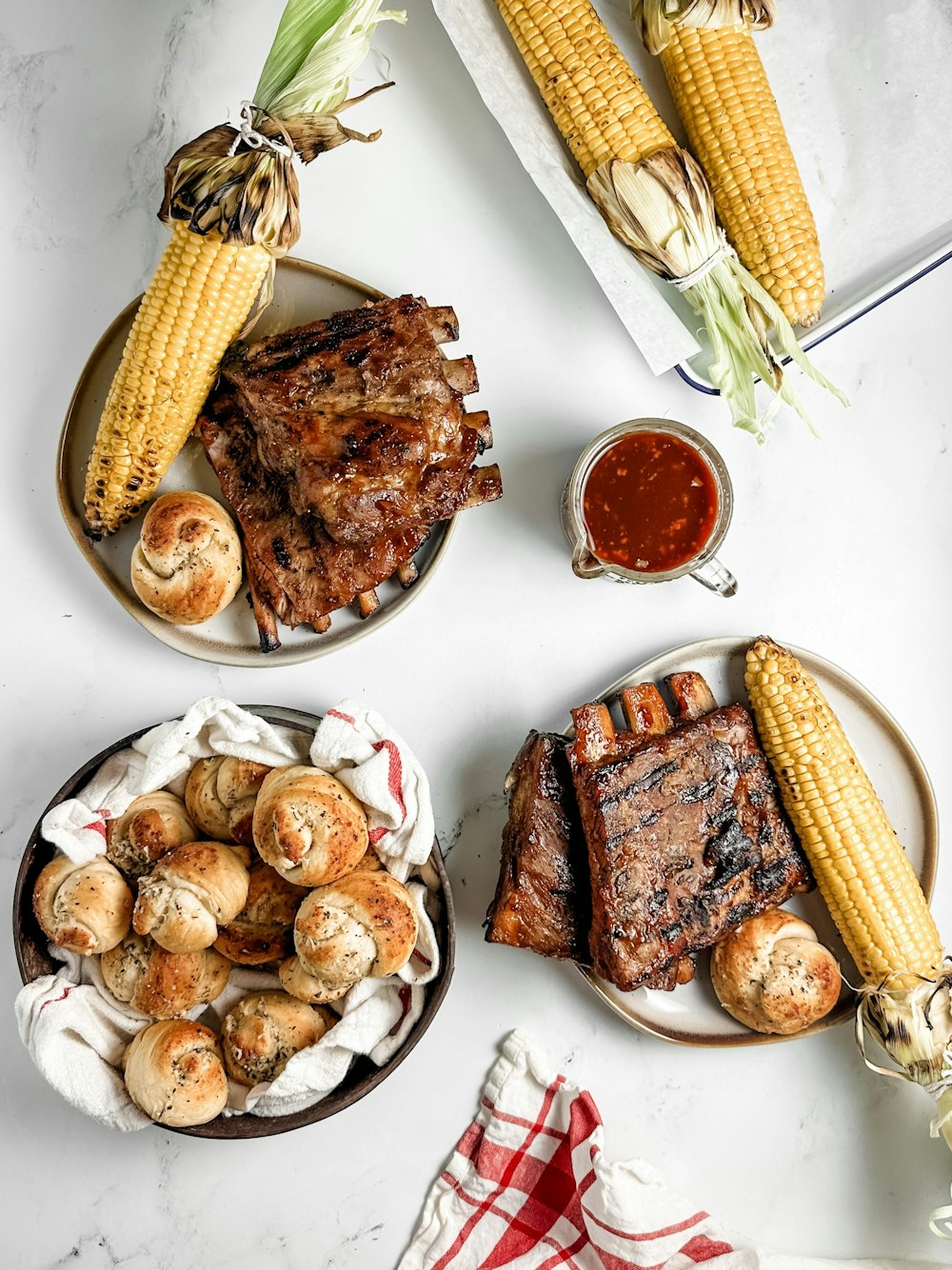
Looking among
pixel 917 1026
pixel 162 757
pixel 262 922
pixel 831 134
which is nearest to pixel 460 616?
pixel 162 757

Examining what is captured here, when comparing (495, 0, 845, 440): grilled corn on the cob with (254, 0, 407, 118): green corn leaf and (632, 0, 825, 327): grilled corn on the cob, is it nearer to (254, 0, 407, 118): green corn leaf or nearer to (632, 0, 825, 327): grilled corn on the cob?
(632, 0, 825, 327): grilled corn on the cob

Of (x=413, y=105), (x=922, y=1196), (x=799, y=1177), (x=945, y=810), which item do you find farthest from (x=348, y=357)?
(x=922, y=1196)

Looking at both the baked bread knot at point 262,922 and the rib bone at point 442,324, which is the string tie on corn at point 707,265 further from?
the baked bread knot at point 262,922

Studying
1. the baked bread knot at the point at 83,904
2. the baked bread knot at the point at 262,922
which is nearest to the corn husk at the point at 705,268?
the baked bread knot at the point at 262,922

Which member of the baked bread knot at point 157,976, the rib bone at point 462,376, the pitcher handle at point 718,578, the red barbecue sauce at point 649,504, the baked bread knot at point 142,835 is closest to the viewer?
the baked bread knot at point 157,976

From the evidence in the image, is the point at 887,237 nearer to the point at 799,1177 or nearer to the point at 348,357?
the point at 348,357
